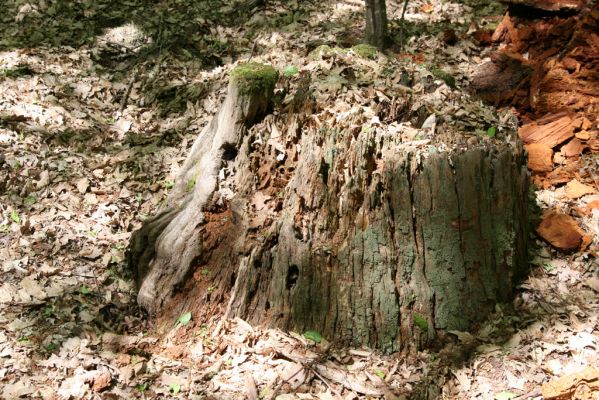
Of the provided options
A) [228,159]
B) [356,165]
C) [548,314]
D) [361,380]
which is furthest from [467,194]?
[228,159]

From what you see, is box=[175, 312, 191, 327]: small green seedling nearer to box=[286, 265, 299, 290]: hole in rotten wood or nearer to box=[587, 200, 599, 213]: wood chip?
box=[286, 265, 299, 290]: hole in rotten wood

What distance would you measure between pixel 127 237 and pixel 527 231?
315cm

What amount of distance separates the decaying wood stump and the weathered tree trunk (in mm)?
2934

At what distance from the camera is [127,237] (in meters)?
5.02

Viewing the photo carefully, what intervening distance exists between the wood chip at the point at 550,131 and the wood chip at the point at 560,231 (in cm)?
96

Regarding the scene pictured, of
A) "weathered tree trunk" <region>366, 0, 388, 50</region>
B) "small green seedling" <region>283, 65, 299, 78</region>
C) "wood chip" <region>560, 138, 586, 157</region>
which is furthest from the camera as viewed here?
"weathered tree trunk" <region>366, 0, 388, 50</region>

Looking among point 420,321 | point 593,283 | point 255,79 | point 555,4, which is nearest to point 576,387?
point 420,321

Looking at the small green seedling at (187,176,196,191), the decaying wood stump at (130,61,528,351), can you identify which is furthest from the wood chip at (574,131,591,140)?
the small green seedling at (187,176,196,191)

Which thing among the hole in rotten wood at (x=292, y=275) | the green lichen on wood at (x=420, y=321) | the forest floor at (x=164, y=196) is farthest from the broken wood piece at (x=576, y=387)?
the hole in rotten wood at (x=292, y=275)

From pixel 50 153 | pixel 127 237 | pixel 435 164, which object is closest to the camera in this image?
pixel 435 164

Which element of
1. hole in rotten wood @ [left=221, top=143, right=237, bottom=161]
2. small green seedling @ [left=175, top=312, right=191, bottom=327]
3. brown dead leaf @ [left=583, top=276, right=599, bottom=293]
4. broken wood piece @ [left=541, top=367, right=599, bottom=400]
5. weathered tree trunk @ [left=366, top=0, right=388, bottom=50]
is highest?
weathered tree trunk @ [left=366, top=0, right=388, bottom=50]

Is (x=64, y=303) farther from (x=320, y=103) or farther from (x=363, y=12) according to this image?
(x=363, y=12)

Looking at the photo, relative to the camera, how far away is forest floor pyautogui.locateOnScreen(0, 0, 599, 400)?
375 cm

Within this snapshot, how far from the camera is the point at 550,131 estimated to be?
538cm
